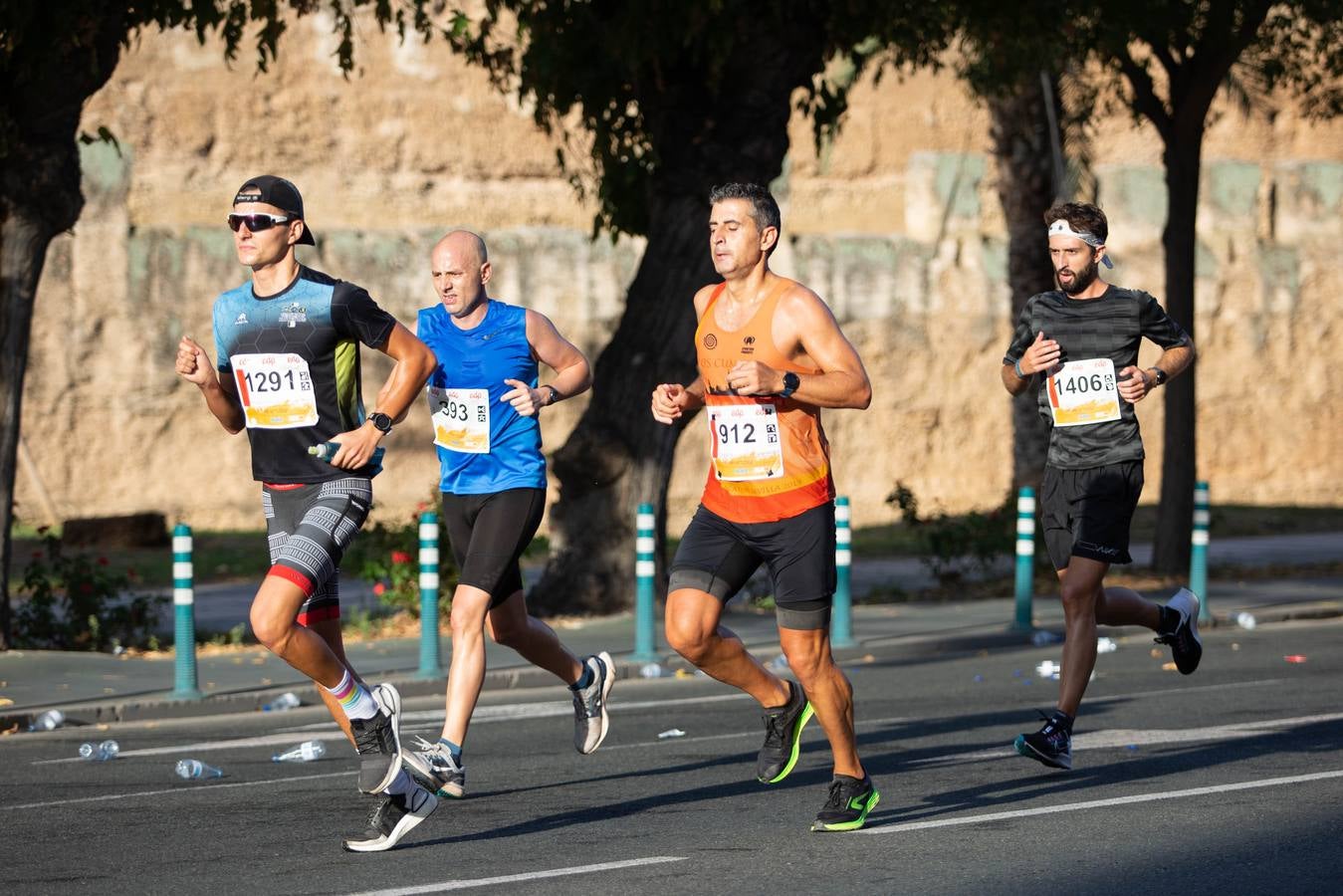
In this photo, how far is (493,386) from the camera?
Answer: 8227 millimetres

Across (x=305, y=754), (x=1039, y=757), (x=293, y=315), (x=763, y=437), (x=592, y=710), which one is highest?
(x=293, y=315)

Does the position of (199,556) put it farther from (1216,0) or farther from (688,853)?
(688,853)

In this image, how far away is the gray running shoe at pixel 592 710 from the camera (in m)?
8.46

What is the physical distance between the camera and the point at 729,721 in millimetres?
10820

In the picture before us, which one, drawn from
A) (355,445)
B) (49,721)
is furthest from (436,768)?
(49,721)

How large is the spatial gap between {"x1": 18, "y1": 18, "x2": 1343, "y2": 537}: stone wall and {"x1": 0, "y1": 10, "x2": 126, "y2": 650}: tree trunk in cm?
1429

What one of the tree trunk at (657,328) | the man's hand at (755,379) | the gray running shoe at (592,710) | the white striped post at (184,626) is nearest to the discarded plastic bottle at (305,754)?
the gray running shoe at (592,710)

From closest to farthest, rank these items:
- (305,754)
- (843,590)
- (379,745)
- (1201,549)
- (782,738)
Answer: (379,745), (782,738), (305,754), (843,590), (1201,549)

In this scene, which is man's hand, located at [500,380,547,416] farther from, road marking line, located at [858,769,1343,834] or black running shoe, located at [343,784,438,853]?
road marking line, located at [858,769,1343,834]

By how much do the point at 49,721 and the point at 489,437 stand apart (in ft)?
13.7

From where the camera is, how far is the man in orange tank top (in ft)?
23.4

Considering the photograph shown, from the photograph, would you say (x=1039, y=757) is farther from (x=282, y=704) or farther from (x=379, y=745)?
(x=282, y=704)

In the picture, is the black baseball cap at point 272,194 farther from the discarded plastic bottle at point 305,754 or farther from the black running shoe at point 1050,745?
the black running shoe at point 1050,745

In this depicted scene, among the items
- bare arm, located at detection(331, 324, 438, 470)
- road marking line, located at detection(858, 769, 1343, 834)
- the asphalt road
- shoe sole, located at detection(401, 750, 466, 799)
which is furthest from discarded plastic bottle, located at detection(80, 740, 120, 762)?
road marking line, located at detection(858, 769, 1343, 834)
